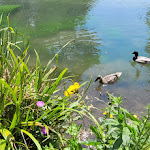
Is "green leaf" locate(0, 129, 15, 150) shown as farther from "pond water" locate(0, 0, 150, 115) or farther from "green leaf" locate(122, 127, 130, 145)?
"pond water" locate(0, 0, 150, 115)

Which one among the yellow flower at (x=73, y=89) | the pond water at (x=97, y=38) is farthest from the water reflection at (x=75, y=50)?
the yellow flower at (x=73, y=89)

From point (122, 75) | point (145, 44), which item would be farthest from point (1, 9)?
point (122, 75)

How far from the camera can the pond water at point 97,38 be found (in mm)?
4166

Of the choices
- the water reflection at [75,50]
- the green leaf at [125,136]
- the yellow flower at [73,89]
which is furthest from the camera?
the water reflection at [75,50]

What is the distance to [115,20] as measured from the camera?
27.0 ft

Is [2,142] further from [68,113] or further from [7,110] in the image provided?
[68,113]

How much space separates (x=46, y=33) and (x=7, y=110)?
572 cm

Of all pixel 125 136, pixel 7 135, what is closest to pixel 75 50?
pixel 7 135

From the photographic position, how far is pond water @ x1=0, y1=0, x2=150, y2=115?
164 inches

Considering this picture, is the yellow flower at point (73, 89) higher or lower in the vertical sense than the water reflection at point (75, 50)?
higher

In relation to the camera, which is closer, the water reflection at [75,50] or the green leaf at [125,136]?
the green leaf at [125,136]

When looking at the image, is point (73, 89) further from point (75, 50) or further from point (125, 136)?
point (75, 50)

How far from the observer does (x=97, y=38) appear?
660cm

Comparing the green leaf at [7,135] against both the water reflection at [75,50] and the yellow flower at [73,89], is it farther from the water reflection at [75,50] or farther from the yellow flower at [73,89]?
the water reflection at [75,50]
